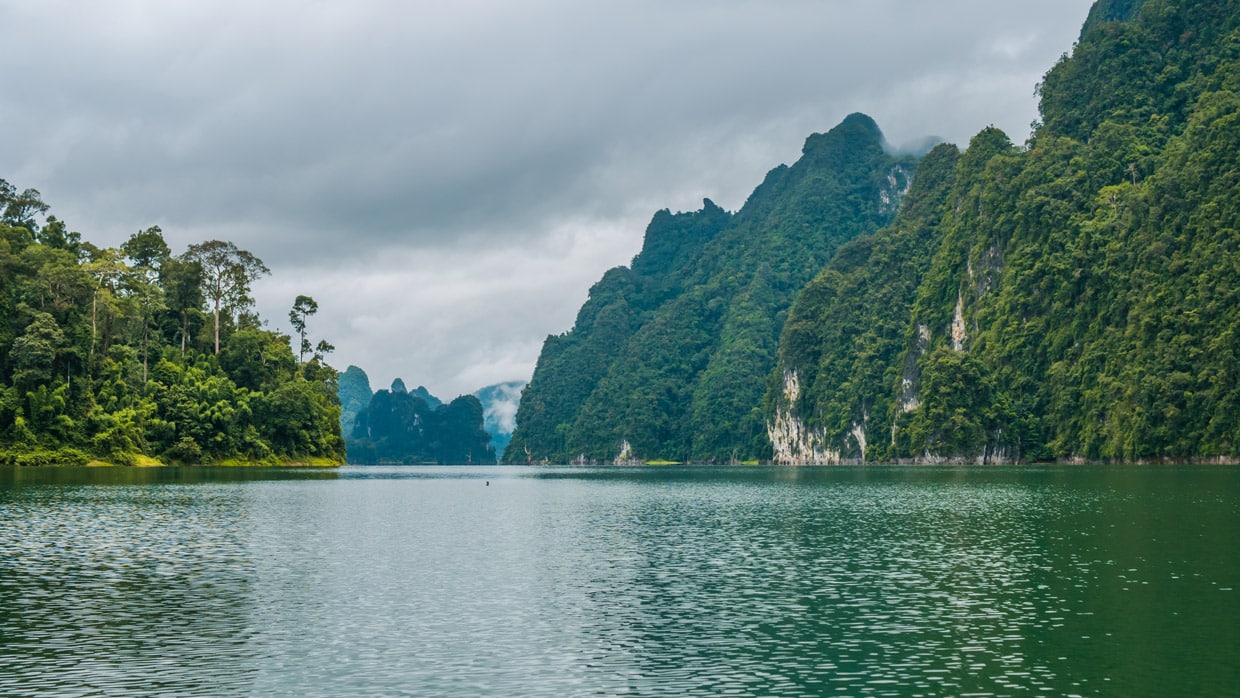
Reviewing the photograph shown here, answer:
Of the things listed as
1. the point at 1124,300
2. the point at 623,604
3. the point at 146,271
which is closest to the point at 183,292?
the point at 146,271

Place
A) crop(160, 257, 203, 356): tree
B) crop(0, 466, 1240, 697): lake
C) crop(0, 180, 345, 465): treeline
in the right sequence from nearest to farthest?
crop(0, 466, 1240, 697): lake < crop(0, 180, 345, 465): treeline < crop(160, 257, 203, 356): tree

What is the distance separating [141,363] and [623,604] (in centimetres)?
12702

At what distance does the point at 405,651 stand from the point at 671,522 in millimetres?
35738

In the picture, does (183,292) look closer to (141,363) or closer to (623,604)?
(141,363)

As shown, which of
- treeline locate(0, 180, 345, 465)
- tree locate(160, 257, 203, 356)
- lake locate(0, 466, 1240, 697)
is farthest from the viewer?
tree locate(160, 257, 203, 356)

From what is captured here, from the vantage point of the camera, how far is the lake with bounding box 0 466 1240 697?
22.0 m

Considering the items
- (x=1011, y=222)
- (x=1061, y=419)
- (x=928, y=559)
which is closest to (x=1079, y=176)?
(x=1011, y=222)

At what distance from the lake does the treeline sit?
74238 mm

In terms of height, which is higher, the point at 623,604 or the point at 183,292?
the point at 183,292

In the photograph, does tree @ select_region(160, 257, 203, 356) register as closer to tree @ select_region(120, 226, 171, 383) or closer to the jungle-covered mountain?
tree @ select_region(120, 226, 171, 383)

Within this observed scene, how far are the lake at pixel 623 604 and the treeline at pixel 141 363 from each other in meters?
74.2

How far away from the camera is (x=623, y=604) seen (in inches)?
1220

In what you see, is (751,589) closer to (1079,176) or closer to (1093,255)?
(1093,255)

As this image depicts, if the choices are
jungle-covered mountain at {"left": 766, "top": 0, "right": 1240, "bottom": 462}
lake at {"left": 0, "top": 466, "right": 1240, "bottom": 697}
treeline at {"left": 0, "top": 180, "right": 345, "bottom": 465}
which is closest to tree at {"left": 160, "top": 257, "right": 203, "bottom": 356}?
treeline at {"left": 0, "top": 180, "right": 345, "bottom": 465}
